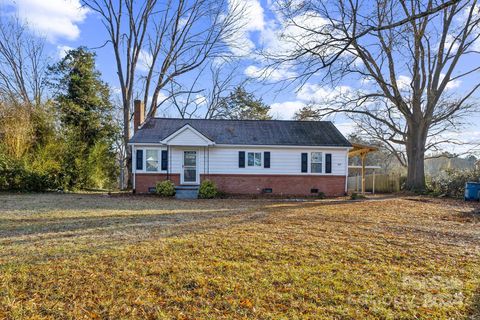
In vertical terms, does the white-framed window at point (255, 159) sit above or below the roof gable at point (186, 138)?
below

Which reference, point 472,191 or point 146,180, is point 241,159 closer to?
point 146,180

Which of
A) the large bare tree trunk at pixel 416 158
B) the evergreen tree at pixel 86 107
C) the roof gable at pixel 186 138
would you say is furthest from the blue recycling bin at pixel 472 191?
the evergreen tree at pixel 86 107

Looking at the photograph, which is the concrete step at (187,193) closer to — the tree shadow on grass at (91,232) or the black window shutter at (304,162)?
the tree shadow on grass at (91,232)

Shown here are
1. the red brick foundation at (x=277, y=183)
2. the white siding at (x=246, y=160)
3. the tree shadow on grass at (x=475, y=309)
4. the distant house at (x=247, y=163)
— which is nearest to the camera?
the tree shadow on grass at (x=475, y=309)

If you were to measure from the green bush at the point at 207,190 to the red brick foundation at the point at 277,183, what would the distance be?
138cm

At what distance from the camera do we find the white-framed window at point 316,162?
1602 cm

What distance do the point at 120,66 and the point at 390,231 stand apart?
20.9 meters

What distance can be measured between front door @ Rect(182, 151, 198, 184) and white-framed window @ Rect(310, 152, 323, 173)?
6.52 metres

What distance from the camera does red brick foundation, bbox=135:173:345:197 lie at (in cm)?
1567

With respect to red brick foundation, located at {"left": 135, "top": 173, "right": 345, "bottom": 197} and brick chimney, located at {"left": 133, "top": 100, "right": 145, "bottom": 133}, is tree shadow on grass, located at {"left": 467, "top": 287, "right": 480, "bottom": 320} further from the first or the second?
brick chimney, located at {"left": 133, "top": 100, "right": 145, "bottom": 133}

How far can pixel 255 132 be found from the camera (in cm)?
1694

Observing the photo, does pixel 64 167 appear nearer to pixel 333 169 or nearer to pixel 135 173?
pixel 135 173

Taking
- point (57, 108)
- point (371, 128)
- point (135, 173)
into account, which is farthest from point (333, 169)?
point (57, 108)

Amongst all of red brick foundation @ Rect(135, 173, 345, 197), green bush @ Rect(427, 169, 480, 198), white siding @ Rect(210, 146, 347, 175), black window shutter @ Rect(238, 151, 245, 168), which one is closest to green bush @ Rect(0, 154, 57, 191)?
red brick foundation @ Rect(135, 173, 345, 197)
